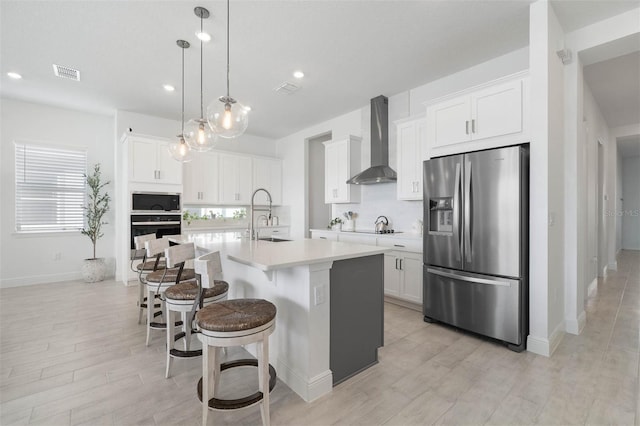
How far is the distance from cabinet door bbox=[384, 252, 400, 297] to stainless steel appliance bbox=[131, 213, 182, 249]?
3.73 meters

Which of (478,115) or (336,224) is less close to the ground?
(478,115)

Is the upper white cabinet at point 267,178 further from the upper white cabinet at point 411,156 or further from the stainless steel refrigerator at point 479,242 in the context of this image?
the stainless steel refrigerator at point 479,242

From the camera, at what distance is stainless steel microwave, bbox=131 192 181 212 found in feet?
15.8

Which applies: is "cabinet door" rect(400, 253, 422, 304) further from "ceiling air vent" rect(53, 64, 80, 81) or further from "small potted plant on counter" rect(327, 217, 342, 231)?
"ceiling air vent" rect(53, 64, 80, 81)

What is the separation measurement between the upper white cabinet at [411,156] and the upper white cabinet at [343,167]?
41.4 inches

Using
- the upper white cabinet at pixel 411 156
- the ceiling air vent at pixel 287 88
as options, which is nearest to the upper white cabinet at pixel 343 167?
the upper white cabinet at pixel 411 156

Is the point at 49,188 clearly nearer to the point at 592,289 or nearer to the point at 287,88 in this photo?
the point at 287,88

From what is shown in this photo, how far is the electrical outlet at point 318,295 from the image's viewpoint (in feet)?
6.18

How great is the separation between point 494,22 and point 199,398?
3960 mm

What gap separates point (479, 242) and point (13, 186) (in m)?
6.79

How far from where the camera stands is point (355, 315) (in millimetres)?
2180

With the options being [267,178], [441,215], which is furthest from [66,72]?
[441,215]

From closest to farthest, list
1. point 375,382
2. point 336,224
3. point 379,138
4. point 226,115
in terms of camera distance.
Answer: point 375,382 → point 226,115 → point 379,138 → point 336,224

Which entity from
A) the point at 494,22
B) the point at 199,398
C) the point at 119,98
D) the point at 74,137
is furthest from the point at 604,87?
the point at 74,137
